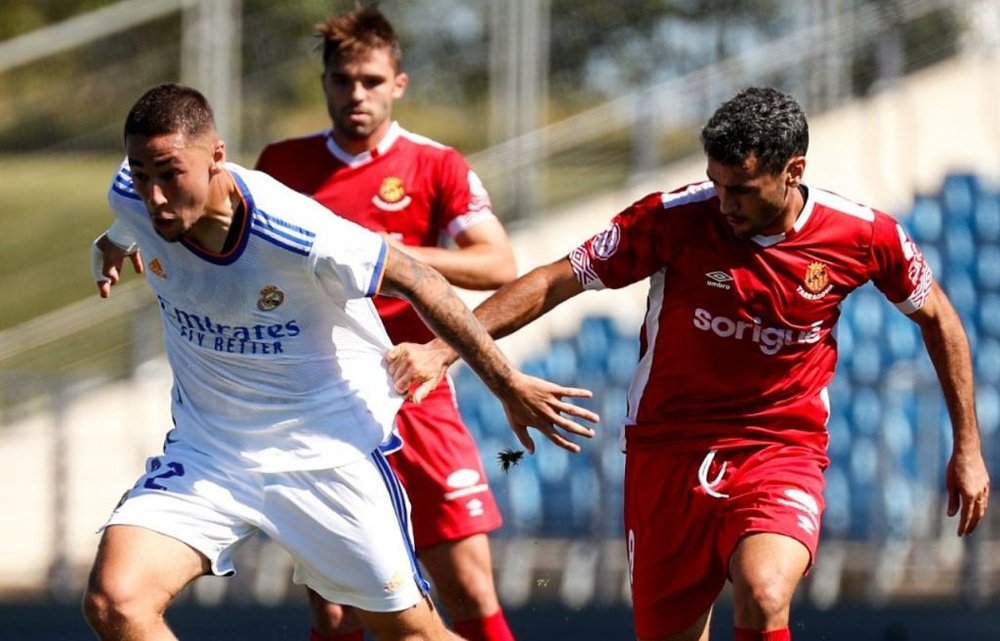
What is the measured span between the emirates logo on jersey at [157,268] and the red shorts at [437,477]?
4.21 feet

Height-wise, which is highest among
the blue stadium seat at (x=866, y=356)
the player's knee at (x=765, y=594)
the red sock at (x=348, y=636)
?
the blue stadium seat at (x=866, y=356)

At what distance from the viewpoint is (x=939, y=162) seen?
458 inches

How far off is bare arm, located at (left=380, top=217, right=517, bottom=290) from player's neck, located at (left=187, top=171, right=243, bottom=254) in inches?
44.6

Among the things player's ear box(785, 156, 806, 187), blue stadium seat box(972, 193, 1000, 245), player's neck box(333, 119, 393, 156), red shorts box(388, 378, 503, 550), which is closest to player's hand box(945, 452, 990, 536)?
player's ear box(785, 156, 806, 187)

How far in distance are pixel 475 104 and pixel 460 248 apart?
20.5 ft

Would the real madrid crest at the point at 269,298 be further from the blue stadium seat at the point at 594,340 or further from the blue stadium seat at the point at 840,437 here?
the blue stadium seat at the point at 594,340

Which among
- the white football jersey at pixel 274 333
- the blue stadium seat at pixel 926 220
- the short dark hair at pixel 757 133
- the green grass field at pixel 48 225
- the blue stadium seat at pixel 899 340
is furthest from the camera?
the green grass field at pixel 48 225

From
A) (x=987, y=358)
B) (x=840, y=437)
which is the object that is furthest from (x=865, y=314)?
(x=840, y=437)

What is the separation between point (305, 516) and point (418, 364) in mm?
541

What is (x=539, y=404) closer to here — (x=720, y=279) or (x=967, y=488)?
(x=720, y=279)

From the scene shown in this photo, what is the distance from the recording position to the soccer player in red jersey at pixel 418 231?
5.59 m

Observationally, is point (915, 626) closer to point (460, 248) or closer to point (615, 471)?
point (615, 471)

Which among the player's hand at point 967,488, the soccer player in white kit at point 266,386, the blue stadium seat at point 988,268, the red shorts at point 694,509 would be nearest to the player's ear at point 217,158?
the soccer player in white kit at point 266,386

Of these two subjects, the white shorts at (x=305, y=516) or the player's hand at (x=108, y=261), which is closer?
the white shorts at (x=305, y=516)
